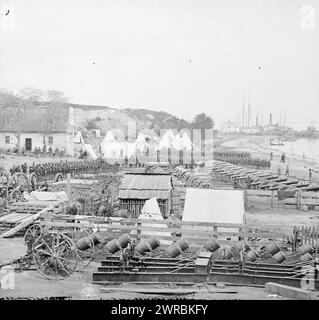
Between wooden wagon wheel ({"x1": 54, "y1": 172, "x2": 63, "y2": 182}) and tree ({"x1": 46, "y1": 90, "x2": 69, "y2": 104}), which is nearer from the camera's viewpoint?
tree ({"x1": 46, "y1": 90, "x2": 69, "y2": 104})

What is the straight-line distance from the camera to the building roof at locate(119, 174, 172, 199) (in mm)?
12078

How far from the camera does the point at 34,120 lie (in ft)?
84.8

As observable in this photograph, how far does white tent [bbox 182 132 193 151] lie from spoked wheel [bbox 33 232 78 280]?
473 inches

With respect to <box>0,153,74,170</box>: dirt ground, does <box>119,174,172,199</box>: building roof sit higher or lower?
lower

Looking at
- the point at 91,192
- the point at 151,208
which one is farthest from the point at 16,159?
the point at 151,208

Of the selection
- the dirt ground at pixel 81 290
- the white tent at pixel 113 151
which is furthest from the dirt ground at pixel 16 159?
the dirt ground at pixel 81 290

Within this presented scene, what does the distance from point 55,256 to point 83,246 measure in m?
0.88

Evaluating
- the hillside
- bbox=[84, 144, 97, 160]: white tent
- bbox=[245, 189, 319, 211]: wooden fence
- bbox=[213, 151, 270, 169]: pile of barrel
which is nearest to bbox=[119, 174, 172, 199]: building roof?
the hillside

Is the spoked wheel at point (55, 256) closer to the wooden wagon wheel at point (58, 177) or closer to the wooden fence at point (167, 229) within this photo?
the wooden fence at point (167, 229)

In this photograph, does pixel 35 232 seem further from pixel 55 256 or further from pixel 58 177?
pixel 58 177

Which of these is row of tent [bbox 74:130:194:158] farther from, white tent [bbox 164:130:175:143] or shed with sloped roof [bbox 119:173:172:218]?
shed with sloped roof [bbox 119:173:172:218]

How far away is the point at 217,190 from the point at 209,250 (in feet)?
6.43

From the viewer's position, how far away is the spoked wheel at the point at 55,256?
892cm

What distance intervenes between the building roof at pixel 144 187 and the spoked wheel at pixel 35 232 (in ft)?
9.02
